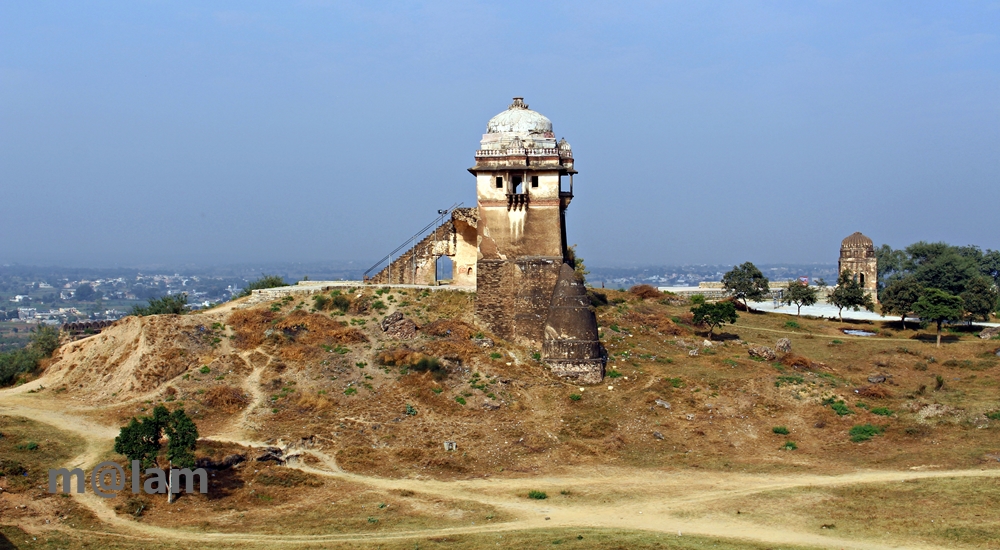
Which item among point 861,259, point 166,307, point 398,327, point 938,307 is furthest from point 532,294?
point 861,259

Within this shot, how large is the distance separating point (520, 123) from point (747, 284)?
2386 cm

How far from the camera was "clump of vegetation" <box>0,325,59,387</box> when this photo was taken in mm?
34812

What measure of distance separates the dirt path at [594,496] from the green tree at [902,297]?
24.5m

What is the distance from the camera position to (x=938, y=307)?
43.9 meters

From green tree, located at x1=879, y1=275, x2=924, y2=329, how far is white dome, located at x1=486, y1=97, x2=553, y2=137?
2278cm

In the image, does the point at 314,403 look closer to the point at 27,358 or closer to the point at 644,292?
the point at 27,358

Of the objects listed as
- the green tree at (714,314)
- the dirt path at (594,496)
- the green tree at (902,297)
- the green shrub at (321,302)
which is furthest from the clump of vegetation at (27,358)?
the green tree at (902,297)

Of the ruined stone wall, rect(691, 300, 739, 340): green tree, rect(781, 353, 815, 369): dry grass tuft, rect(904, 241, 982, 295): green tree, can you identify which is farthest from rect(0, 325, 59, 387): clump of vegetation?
rect(904, 241, 982, 295): green tree

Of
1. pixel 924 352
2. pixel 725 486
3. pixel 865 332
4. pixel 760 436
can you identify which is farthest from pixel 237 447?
pixel 865 332

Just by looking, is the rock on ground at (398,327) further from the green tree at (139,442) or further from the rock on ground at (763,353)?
the rock on ground at (763,353)

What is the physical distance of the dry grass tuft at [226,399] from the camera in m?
29.5

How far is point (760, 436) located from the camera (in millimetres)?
29141

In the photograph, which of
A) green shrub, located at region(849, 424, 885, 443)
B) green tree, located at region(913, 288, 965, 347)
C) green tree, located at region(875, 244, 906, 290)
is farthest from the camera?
green tree, located at region(875, 244, 906, 290)

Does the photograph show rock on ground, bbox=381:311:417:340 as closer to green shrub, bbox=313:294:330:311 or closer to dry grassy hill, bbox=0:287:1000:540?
dry grassy hill, bbox=0:287:1000:540
